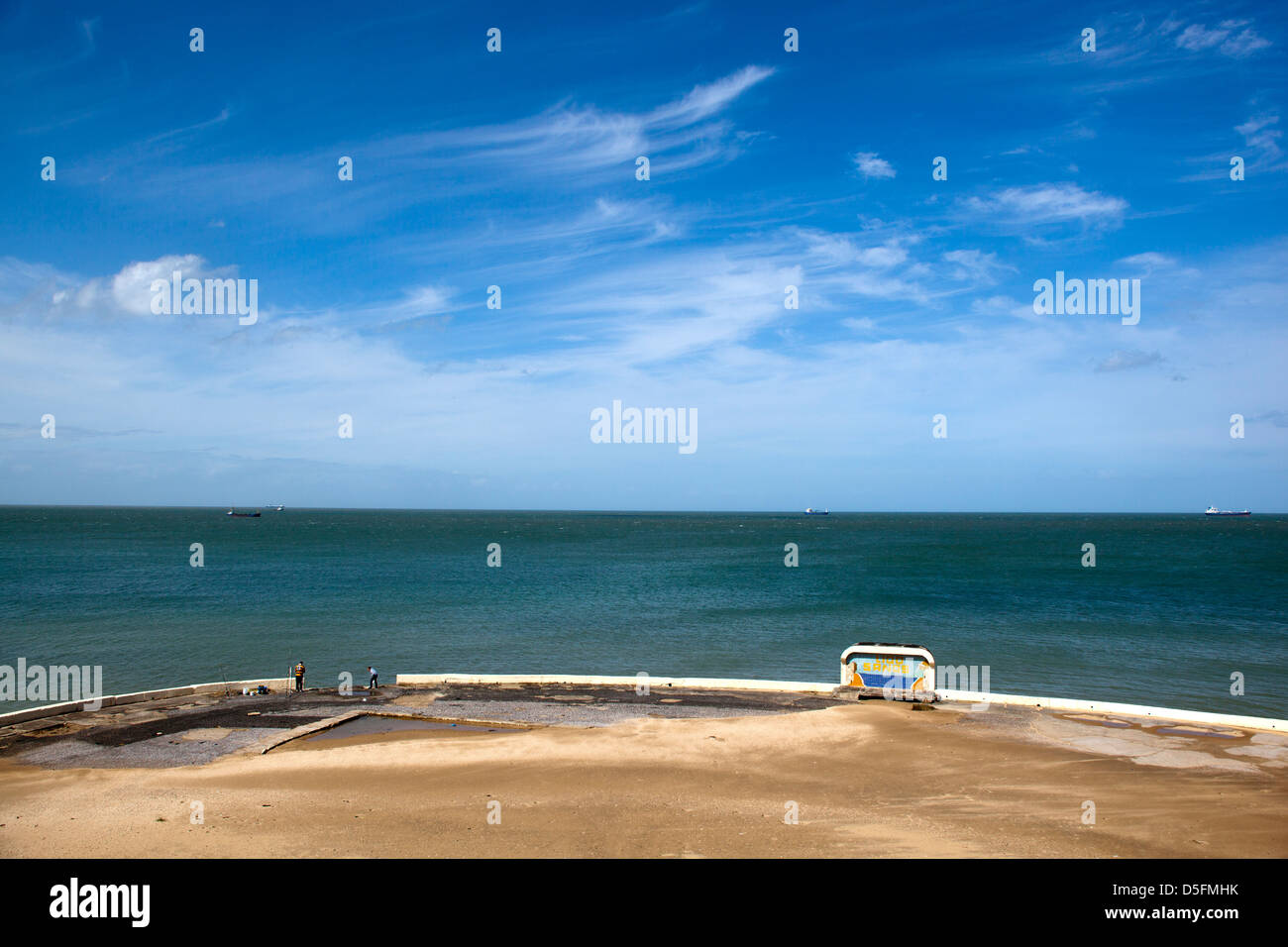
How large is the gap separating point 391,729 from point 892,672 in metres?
16.8

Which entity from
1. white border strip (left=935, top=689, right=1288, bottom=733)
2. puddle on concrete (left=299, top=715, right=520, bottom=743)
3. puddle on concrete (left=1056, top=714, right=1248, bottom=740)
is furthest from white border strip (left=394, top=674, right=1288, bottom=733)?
puddle on concrete (left=299, top=715, right=520, bottom=743)

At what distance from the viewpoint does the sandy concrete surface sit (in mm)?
13992

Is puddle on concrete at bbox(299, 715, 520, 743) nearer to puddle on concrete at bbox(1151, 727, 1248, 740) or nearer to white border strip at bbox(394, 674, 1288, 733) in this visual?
white border strip at bbox(394, 674, 1288, 733)

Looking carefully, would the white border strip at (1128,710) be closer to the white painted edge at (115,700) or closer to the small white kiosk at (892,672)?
the small white kiosk at (892,672)

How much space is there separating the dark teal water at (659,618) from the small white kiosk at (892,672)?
9329 millimetres

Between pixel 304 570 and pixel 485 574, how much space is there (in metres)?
21.1

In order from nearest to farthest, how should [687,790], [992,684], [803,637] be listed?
[687,790]
[992,684]
[803,637]

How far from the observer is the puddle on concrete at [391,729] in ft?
73.7

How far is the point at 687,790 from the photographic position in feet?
56.5

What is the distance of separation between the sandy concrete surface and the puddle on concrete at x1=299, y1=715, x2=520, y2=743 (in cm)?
57
